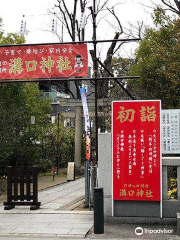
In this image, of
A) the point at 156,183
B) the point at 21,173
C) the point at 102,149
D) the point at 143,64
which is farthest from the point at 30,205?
the point at 143,64

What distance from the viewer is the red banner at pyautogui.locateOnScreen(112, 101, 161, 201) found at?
9.08 metres

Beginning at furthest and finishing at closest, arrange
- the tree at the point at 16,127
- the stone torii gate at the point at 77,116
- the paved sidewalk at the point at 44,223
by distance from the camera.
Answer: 1. the stone torii gate at the point at 77,116
2. the tree at the point at 16,127
3. the paved sidewalk at the point at 44,223

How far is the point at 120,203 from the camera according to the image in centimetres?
929

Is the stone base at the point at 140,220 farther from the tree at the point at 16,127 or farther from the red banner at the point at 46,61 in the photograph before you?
the tree at the point at 16,127

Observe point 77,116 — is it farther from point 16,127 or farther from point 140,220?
point 140,220

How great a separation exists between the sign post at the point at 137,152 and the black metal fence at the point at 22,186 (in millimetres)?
3306

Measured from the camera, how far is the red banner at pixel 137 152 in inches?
357

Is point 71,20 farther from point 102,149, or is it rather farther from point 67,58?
point 102,149

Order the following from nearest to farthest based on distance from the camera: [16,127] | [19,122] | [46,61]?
1. [46,61]
2. [19,122]
3. [16,127]

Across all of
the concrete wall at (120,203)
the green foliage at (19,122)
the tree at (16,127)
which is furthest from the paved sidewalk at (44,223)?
the green foliage at (19,122)

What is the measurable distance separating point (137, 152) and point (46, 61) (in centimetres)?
466

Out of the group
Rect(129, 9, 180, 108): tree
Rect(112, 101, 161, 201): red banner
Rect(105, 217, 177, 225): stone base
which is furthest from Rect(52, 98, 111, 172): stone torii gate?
Rect(105, 217, 177, 225): stone base

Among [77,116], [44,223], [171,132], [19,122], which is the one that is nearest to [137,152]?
[171,132]

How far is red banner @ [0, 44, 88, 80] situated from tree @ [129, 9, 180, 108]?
15.6 ft
